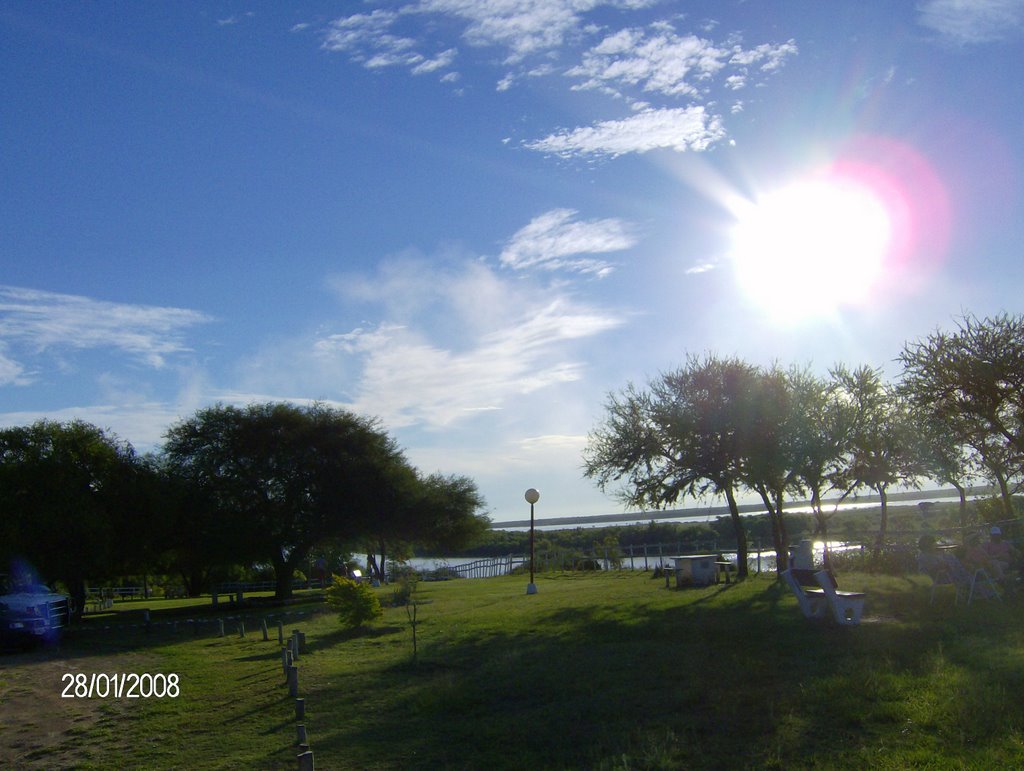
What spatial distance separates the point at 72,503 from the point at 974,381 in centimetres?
2415

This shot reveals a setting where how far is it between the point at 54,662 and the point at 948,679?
612 inches

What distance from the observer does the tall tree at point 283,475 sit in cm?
3198

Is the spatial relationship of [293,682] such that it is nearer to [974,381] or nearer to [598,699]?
[598,699]

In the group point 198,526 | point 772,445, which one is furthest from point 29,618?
point 772,445

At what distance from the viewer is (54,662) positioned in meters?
16.2

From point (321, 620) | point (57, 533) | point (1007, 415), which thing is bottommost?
point (321, 620)

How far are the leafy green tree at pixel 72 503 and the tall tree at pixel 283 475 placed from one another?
392 centimetres

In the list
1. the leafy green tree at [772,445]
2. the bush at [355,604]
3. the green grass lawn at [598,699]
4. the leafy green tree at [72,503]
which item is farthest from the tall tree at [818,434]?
the leafy green tree at [72,503]

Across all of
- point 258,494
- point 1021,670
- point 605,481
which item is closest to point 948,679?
point 1021,670

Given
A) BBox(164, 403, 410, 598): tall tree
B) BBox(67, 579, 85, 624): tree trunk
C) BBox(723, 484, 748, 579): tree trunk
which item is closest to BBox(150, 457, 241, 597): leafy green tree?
BBox(164, 403, 410, 598): tall tree

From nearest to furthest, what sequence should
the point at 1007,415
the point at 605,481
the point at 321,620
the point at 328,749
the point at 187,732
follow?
the point at 328,749 < the point at 187,732 < the point at 1007,415 < the point at 321,620 < the point at 605,481

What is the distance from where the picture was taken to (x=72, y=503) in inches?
958

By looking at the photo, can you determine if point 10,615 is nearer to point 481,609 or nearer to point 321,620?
point 321,620

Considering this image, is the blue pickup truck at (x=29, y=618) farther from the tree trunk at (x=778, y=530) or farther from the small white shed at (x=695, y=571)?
the tree trunk at (x=778, y=530)
